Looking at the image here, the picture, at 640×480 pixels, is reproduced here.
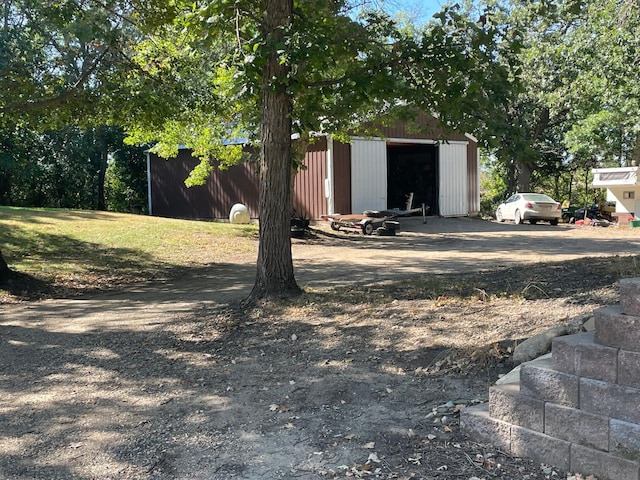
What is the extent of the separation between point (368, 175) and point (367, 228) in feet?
12.3

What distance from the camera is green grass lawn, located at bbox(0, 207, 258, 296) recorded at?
39.4 feet

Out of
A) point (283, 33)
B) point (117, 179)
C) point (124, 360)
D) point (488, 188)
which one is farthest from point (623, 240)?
point (488, 188)

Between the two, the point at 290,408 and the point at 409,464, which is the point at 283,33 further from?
the point at 409,464

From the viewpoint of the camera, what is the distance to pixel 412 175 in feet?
87.1

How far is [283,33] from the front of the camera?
6688 mm

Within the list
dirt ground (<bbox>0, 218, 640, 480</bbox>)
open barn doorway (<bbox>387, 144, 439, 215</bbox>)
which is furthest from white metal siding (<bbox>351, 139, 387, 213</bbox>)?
dirt ground (<bbox>0, 218, 640, 480</bbox>)

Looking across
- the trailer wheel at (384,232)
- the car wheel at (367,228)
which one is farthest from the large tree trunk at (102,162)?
the trailer wheel at (384,232)

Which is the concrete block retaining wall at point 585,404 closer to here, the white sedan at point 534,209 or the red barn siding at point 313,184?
the red barn siding at point 313,184

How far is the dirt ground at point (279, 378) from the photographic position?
145 inches

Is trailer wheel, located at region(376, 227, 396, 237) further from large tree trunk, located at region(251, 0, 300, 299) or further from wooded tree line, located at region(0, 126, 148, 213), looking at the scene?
wooded tree line, located at region(0, 126, 148, 213)

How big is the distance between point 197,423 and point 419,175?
901 inches

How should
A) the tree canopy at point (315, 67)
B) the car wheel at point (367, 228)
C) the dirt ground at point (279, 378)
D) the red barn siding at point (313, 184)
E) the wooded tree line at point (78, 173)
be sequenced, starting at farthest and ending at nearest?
the wooded tree line at point (78, 173)
the red barn siding at point (313, 184)
the car wheel at point (367, 228)
the tree canopy at point (315, 67)
the dirt ground at point (279, 378)

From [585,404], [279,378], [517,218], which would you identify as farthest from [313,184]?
[585,404]

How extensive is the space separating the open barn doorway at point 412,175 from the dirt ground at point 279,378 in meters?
17.5
